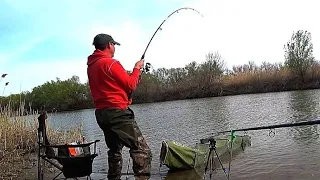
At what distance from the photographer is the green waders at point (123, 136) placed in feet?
19.2

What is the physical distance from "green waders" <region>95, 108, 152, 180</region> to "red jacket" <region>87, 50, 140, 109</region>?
12cm

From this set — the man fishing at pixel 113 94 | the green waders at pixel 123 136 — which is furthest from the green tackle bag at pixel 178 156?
the man fishing at pixel 113 94

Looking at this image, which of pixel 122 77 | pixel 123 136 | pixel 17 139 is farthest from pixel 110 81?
pixel 17 139

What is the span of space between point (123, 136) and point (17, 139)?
7.68m

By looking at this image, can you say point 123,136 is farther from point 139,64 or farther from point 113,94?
point 139,64

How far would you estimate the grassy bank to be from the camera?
9.33 metres

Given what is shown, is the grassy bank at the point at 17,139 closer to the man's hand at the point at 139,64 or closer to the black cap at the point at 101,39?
the black cap at the point at 101,39

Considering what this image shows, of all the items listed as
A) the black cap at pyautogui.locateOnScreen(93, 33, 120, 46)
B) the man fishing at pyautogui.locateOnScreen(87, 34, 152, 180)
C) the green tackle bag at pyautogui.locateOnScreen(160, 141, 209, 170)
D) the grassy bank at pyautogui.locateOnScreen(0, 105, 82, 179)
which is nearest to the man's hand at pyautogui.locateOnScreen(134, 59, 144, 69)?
the man fishing at pyautogui.locateOnScreen(87, 34, 152, 180)

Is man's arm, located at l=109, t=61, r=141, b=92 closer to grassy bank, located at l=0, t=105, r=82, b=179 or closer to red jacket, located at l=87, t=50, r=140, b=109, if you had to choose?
red jacket, located at l=87, t=50, r=140, b=109

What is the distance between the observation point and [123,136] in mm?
5957

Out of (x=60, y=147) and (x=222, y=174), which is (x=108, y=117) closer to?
(x=60, y=147)

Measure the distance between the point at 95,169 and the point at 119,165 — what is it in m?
4.17

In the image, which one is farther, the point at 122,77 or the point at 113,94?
the point at 113,94

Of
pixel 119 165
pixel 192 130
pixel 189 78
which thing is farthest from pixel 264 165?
pixel 189 78
